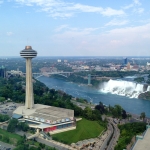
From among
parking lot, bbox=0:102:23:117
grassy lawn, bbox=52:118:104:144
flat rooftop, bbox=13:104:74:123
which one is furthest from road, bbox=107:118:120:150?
parking lot, bbox=0:102:23:117

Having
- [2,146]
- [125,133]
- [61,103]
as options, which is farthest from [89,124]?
[2,146]

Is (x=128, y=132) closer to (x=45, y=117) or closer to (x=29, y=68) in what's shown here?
(x=45, y=117)

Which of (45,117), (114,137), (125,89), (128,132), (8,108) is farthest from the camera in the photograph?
(125,89)

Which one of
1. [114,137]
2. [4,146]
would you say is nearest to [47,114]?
[4,146]

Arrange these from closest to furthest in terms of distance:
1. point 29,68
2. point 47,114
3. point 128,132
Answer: point 128,132 → point 47,114 → point 29,68

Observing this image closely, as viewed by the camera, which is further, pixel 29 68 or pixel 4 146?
pixel 29 68

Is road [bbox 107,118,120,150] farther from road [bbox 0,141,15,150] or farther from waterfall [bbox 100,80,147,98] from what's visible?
waterfall [bbox 100,80,147,98]
